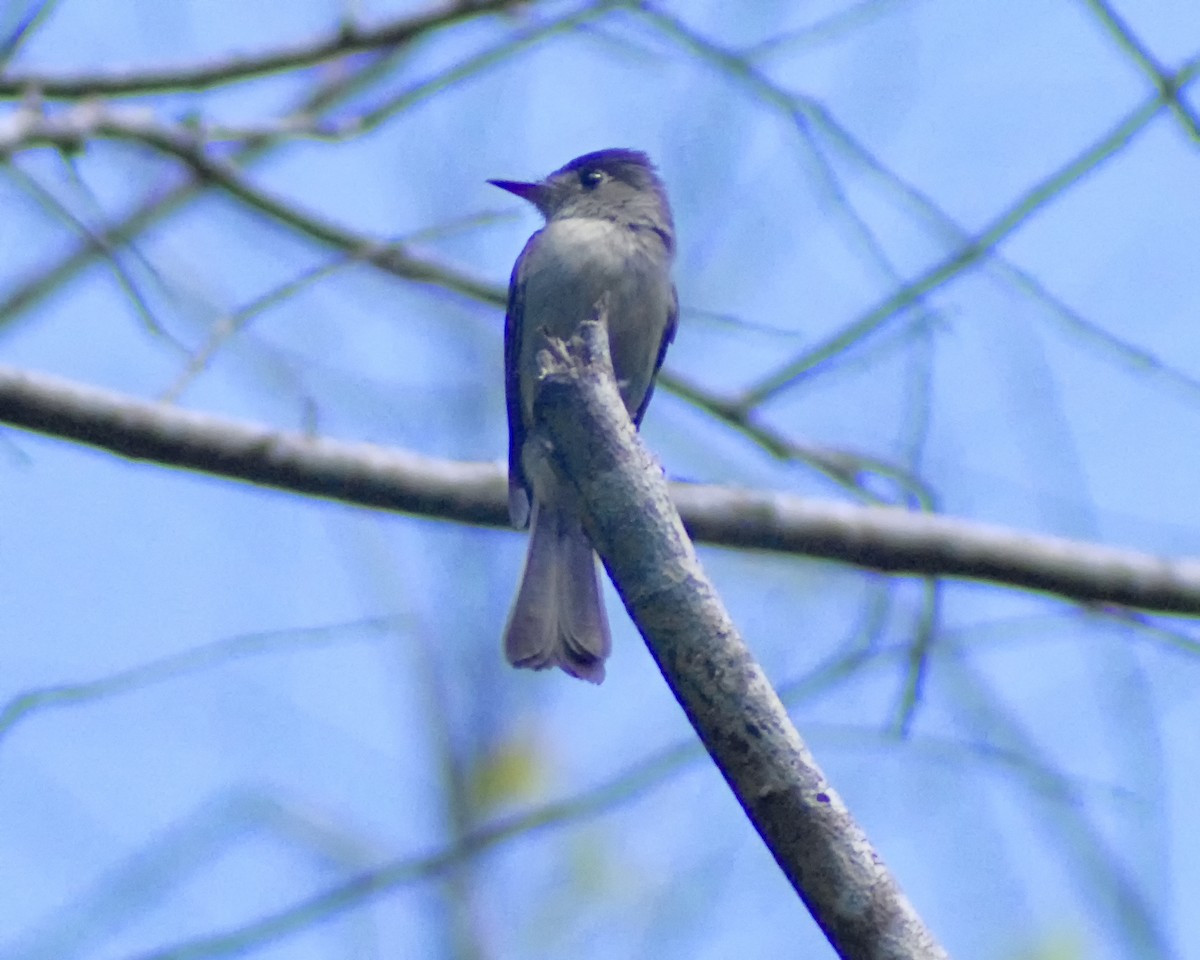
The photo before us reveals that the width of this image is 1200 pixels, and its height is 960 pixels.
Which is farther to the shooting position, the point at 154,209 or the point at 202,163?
the point at 154,209

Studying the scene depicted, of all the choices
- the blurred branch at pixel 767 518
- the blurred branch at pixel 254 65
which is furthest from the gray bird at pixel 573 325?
the blurred branch at pixel 254 65

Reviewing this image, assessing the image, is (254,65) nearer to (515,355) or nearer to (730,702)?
(515,355)

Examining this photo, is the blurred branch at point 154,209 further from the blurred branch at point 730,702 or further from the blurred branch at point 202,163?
the blurred branch at point 730,702

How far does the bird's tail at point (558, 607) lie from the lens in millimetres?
3539

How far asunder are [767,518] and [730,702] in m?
2.17

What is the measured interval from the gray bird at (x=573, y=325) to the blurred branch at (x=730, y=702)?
1295 millimetres

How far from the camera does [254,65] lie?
4.54 metres

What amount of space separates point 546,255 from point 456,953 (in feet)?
7.26

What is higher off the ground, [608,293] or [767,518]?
[608,293]

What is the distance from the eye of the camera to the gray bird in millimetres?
3689

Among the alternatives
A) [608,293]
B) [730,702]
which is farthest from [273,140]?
[730,702]

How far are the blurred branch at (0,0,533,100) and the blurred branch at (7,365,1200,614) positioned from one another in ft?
4.39

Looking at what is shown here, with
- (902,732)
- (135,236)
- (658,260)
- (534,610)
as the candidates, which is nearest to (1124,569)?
(902,732)

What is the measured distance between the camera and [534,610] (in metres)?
3.77
